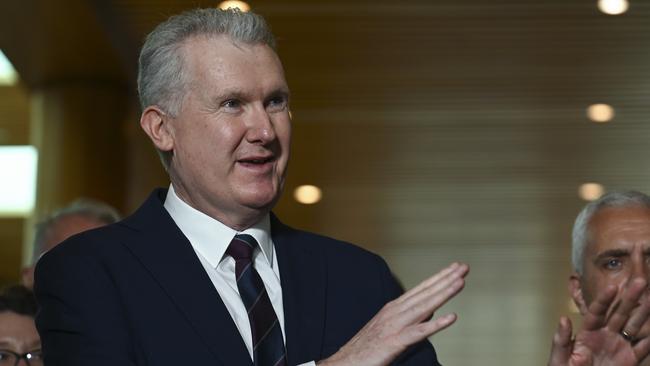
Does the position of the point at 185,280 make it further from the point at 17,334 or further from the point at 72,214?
the point at 72,214

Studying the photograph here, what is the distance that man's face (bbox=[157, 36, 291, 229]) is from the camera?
2.54 meters

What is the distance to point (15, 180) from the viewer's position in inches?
507

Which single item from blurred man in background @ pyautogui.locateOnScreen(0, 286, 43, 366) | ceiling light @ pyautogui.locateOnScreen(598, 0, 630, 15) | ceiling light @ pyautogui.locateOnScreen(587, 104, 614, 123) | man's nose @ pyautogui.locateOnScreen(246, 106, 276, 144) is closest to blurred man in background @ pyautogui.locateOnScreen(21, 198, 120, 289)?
blurred man in background @ pyautogui.locateOnScreen(0, 286, 43, 366)

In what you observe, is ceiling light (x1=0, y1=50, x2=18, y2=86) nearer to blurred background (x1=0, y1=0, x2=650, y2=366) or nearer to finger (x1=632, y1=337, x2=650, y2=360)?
blurred background (x1=0, y1=0, x2=650, y2=366)

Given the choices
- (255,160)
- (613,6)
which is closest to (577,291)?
(255,160)

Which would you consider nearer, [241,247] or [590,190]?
[241,247]

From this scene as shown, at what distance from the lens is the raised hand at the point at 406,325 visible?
227cm

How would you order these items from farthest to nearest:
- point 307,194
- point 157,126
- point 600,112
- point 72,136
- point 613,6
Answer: point 307,194, point 72,136, point 600,112, point 613,6, point 157,126

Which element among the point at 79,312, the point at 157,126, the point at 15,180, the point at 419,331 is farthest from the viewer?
the point at 15,180

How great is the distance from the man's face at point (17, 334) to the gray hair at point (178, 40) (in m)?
0.84

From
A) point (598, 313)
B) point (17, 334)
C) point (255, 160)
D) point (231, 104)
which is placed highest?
point (231, 104)

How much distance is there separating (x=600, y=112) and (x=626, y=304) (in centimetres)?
786

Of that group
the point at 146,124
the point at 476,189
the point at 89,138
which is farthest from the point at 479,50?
the point at 146,124

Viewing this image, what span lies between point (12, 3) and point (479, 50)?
126 inches
